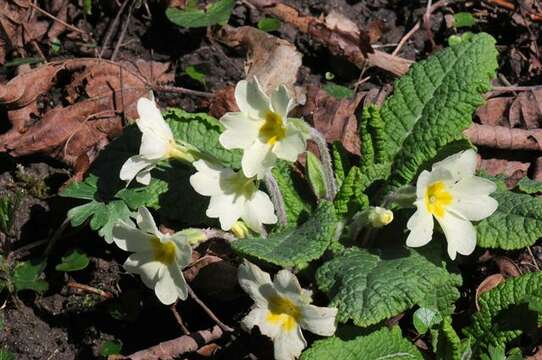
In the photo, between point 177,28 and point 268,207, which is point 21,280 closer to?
point 268,207

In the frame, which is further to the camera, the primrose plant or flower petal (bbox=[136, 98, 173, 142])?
flower petal (bbox=[136, 98, 173, 142])

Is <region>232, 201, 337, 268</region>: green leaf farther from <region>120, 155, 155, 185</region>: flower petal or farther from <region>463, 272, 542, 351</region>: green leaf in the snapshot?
<region>463, 272, 542, 351</region>: green leaf

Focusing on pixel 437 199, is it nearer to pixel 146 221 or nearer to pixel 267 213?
pixel 267 213

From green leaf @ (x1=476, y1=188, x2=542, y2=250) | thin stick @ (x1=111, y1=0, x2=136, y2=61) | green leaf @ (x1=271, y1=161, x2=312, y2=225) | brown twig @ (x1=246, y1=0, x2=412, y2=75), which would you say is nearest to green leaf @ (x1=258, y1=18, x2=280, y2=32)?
brown twig @ (x1=246, y1=0, x2=412, y2=75)

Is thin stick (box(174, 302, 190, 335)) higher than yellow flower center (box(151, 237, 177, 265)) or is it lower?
lower

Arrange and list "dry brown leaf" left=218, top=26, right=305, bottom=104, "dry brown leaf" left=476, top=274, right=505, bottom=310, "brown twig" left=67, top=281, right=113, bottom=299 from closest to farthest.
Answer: "dry brown leaf" left=476, top=274, right=505, bottom=310 → "brown twig" left=67, top=281, right=113, bottom=299 → "dry brown leaf" left=218, top=26, right=305, bottom=104
